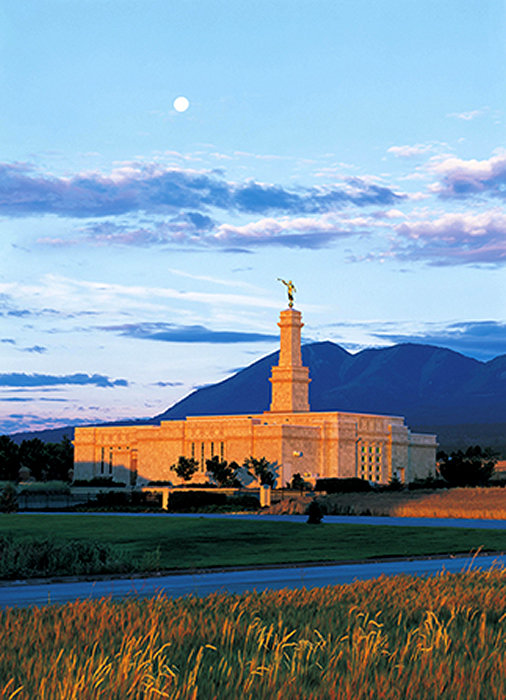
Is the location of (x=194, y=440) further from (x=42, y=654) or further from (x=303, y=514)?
(x=42, y=654)

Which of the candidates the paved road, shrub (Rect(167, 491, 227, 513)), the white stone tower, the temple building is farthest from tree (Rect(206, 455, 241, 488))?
the paved road

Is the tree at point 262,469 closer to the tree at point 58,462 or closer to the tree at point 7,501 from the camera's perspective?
the tree at point 58,462

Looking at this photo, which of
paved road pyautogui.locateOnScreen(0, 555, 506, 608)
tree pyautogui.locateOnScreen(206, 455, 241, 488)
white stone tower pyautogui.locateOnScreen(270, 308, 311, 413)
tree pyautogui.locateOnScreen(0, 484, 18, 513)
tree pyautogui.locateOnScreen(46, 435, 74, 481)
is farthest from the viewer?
tree pyautogui.locateOnScreen(46, 435, 74, 481)

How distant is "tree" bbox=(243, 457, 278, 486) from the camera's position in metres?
104

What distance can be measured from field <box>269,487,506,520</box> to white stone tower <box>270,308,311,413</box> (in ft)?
134

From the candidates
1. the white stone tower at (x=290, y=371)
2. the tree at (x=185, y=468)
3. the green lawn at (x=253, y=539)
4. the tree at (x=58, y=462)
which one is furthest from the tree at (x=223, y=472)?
the green lawn at (x=253, y=539)

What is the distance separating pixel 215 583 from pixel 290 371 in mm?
93481

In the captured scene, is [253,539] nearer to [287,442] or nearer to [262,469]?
[262,469]

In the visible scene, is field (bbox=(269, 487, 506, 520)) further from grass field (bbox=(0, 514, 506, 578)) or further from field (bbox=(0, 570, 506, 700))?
field (bbox=(0, 570, 506, 700))

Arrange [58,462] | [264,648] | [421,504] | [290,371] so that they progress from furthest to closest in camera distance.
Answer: [58,462], [290,371], [421,504], [264,648]

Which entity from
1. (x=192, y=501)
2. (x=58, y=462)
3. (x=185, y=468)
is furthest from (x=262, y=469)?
(x=58, y=462)

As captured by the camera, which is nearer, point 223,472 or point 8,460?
point 223,472

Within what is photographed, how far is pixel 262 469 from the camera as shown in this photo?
10494 centimetres

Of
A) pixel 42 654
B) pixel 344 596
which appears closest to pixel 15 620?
pixel 42 654
